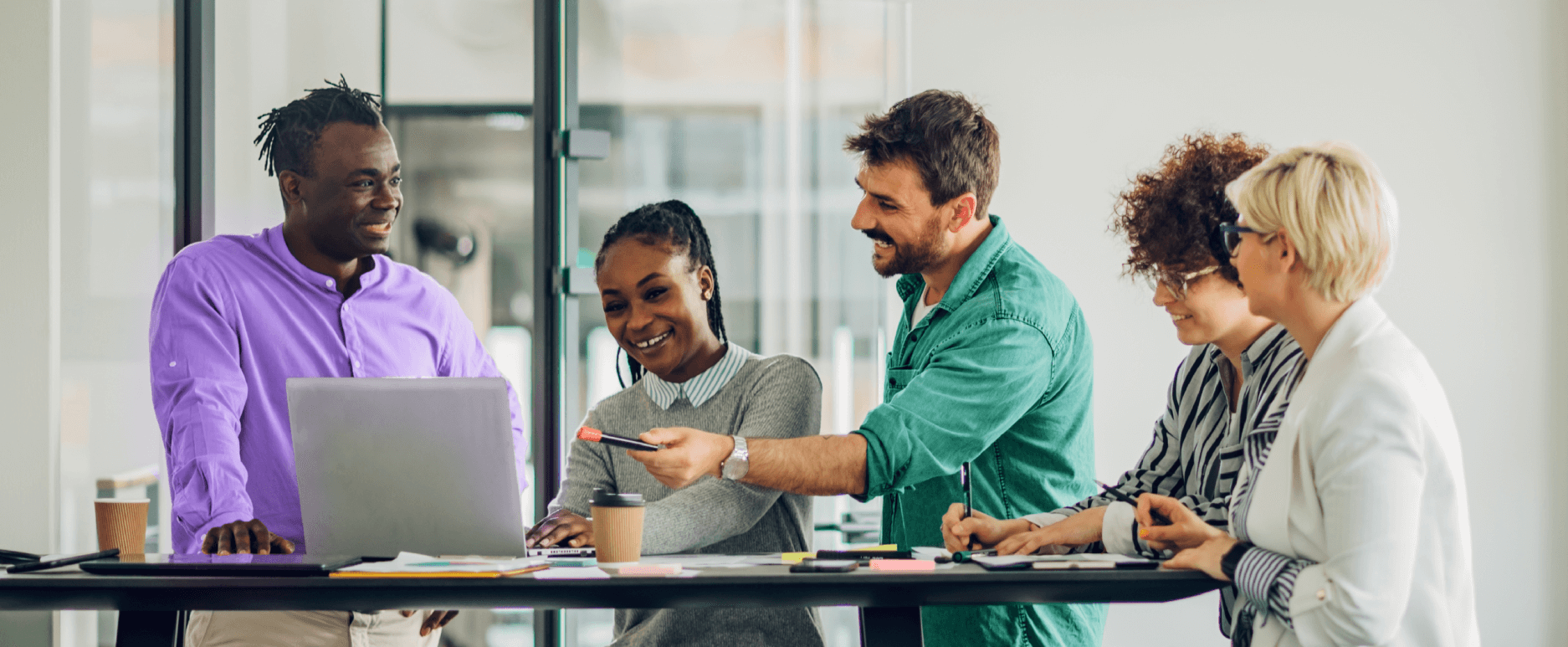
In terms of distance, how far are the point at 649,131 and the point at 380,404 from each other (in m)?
2.02

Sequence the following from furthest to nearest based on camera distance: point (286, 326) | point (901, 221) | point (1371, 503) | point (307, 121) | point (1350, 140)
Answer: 1. point (1350, 140)
2. point (307, 121)
3. point (286, 326)
4. point (901, 221)
5. point (1371, 503)

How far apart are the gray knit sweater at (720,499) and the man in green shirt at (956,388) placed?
123 millimetres

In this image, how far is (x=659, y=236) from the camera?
6.43ft

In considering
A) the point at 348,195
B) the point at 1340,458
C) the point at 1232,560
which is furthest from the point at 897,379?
the point at 348,195

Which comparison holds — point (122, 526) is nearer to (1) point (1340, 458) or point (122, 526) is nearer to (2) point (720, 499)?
(2) point (720, 499)

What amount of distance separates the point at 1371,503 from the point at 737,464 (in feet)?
2.60

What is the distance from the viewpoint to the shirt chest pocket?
2027mm

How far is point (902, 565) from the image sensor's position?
1.38 metres

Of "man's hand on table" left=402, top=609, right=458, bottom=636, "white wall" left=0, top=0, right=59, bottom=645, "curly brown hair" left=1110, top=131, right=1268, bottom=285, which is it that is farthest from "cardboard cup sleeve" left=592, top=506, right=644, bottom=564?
"white wall" left=0, top=0, right=59, bottom=645

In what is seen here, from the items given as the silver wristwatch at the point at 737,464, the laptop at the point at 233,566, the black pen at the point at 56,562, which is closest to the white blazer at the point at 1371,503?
the silver wristwatch at the point at 737,464

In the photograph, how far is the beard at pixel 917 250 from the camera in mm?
1949

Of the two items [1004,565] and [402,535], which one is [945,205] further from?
[402,535]

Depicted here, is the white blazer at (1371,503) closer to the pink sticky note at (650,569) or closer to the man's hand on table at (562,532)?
the pink sticky note at (650,569)

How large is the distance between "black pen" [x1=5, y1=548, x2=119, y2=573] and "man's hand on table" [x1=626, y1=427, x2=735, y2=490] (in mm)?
708
